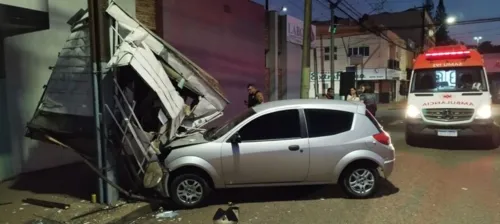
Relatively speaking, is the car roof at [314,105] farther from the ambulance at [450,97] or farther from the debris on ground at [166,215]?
the ambulance at [450,97]

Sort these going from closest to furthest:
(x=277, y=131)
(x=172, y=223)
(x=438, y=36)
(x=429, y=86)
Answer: (x=172, y=223), (x=277, y=131), (x=429, y=86), (x=438, y=36)

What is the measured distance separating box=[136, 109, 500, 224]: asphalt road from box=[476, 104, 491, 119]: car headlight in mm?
2213

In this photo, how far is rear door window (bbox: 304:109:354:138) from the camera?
6555mm

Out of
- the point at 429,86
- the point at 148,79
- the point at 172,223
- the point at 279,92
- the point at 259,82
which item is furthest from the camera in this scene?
the point at 279,92

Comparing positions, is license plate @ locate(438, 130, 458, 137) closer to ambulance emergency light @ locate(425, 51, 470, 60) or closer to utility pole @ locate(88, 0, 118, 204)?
ambulance emergency light @ locate(425, 51, 470, 60)

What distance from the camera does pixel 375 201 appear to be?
21.2ft

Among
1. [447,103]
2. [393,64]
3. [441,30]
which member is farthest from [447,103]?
[441,30]

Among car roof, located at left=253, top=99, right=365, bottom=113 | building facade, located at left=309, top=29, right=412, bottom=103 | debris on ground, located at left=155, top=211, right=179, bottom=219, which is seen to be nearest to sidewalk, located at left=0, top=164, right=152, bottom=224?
debris on ground, located at left=155, top=211, right=179, bottom=219

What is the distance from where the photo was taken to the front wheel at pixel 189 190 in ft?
20.7

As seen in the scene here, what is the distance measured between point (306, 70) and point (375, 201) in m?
6.93

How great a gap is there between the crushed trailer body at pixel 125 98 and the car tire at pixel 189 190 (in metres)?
0.19

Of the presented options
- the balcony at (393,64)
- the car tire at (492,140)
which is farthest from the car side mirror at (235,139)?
the balcony at (393,64)

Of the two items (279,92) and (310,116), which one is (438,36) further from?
(310,116)

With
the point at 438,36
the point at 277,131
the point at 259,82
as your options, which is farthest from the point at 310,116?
the point at 438,36
